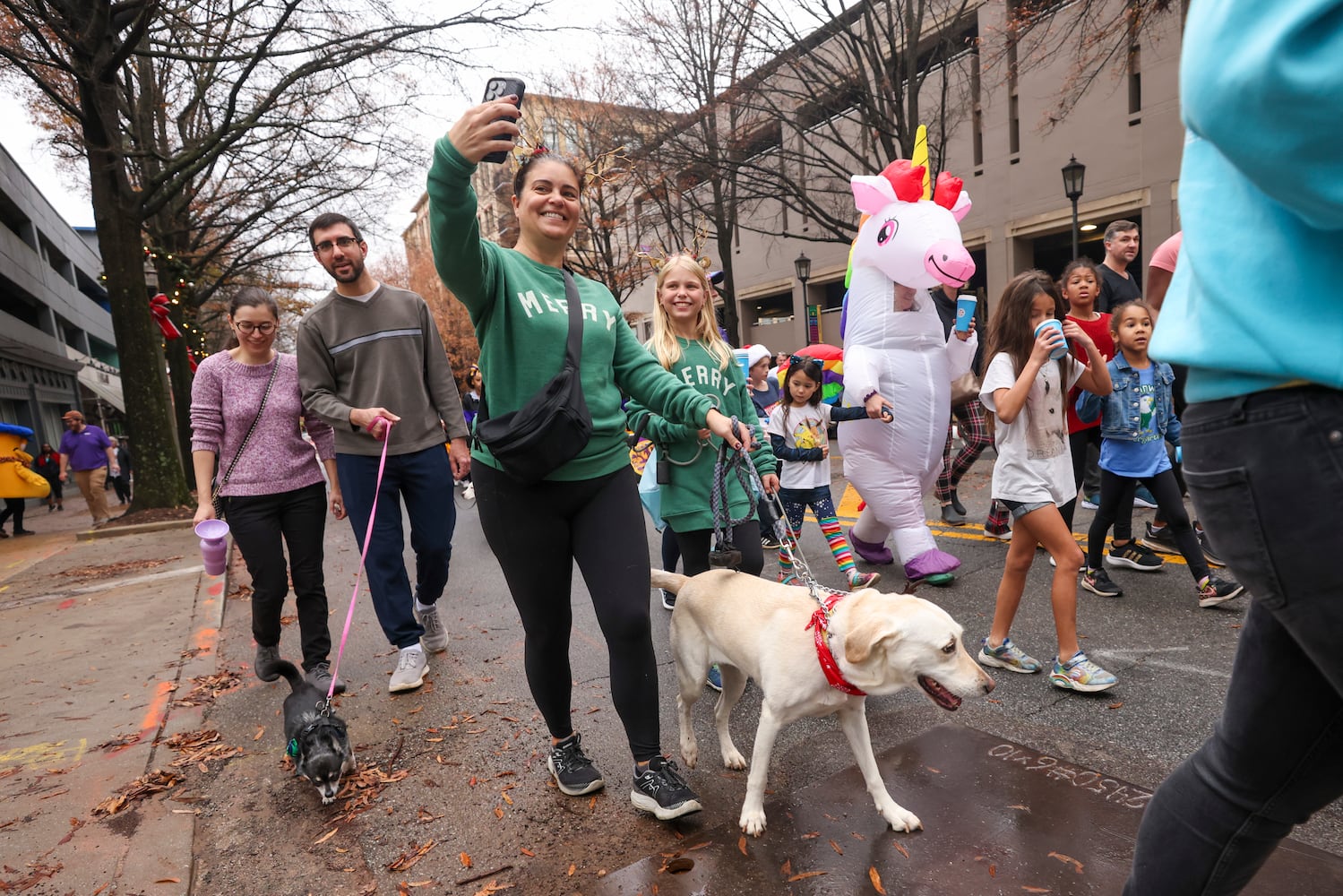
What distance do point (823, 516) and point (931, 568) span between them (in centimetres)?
79

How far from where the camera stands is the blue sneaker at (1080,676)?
3.27 meters

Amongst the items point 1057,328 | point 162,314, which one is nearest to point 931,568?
point 1057,328

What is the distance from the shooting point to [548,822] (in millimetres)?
2645

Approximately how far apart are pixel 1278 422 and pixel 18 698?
5.67 meters

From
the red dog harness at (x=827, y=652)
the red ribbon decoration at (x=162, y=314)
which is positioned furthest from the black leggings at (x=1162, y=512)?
the red ribbon decoration at (x=162, y=314)

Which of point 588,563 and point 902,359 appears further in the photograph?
point 902,359

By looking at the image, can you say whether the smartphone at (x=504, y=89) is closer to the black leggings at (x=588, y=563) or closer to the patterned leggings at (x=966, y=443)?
the black leggings at (x=588, y=563)

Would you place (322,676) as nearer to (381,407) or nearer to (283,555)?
(283,555)

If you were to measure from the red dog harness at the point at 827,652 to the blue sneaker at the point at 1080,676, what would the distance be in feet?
4.81

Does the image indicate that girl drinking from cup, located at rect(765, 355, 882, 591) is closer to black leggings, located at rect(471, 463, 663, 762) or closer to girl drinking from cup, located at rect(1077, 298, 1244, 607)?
girl drinking from cup, located at rect(1077, 298, 1244, 607)

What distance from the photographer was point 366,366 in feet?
12.7

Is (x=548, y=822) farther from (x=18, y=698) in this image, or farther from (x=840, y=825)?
(x=18, y=698)

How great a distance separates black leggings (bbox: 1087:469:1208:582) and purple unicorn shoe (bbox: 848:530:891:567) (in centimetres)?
137

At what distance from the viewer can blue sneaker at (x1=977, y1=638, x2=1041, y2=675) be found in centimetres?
355
